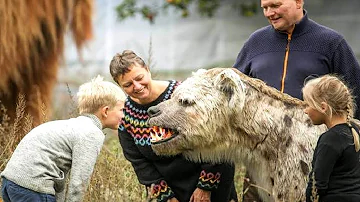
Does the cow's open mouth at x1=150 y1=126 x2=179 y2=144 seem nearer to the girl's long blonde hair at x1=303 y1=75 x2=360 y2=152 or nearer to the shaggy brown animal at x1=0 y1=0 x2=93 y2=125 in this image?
the girl's long blonde hair at x1=303 y1=75 x2=360 y2=152

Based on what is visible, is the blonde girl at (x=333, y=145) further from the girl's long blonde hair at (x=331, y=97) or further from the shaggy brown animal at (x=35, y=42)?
the shaggy brown animal at (x=35, y=42)

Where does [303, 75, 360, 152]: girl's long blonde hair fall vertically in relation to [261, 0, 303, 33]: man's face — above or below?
below

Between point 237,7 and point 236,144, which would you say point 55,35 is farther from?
point 237,7

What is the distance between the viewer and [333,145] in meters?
4.47

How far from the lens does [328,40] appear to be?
5316 millimetres

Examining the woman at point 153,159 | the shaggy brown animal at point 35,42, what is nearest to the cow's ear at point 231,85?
the woman at point 153,159

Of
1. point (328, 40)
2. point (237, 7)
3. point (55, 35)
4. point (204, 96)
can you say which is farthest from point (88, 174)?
point (237, 7)

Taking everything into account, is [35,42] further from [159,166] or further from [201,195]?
[201,195]

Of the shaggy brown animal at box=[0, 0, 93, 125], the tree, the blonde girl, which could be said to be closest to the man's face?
the blonde girl

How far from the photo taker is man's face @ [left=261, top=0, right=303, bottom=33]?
17.3ft

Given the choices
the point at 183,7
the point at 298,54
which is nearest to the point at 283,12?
the point at 298,54

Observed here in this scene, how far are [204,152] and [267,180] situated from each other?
14.4 inches

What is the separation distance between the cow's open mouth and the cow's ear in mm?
328

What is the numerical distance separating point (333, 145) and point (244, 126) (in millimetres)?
508
